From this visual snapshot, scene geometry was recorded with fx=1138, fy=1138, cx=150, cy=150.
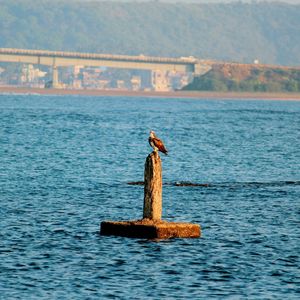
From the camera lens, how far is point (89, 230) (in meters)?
35.3

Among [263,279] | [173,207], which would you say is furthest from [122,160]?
[263,279]

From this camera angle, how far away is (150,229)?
3322 centimetres

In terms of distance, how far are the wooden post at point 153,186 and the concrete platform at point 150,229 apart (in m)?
0.34

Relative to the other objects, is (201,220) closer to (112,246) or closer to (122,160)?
(112,246)

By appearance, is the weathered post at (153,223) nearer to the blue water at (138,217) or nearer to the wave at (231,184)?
the blue water at (138,217)

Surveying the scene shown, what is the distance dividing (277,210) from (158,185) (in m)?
9.25

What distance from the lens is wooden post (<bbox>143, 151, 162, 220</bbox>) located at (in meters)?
33.0


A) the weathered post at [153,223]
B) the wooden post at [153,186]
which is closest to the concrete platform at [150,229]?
the weathered post at [153,223]

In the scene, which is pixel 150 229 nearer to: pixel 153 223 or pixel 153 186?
pixel 153 223

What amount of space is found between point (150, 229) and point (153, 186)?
1.26 meters

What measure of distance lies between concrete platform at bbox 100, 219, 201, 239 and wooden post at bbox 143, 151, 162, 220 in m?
0.34

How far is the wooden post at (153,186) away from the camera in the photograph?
1300 inches

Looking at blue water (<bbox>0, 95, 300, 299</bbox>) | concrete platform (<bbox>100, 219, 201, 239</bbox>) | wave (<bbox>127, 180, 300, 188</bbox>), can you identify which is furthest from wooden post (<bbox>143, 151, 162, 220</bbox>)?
wave (<bbox>127, 180, 300, 188</bbox>)

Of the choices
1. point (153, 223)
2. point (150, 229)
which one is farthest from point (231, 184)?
point (150, 229)
